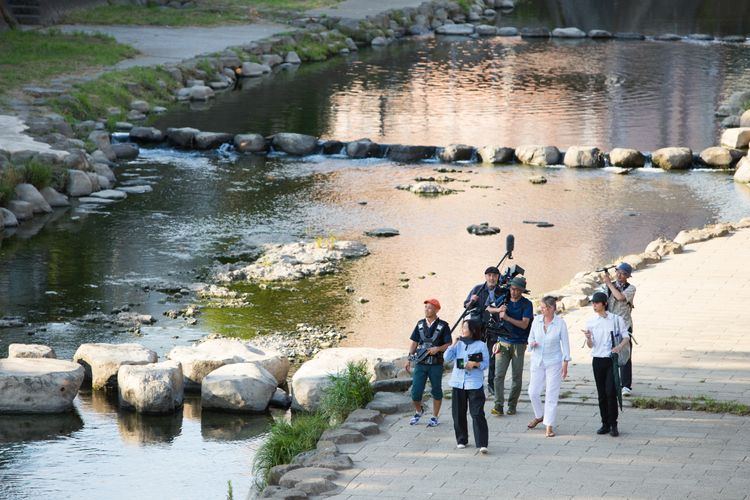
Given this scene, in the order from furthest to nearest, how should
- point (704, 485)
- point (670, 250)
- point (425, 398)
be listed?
1. point (670, 250)
2. point (425, 398)
3. point (704, 485)

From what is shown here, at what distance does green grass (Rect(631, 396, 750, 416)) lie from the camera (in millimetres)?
14941

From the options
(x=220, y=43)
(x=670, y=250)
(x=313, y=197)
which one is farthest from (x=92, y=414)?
(x=220, y=43)

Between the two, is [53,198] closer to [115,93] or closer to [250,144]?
[250,144]

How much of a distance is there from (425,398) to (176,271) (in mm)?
9727

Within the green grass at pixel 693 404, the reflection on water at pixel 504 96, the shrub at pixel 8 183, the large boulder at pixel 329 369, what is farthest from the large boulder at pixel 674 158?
the green grass at pixel 693 404

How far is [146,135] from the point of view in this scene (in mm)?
36375

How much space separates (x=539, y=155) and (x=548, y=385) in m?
20.6

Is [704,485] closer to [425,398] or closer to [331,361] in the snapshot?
[425,398]

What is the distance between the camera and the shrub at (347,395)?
15.5 m

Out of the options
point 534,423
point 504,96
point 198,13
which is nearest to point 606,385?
point 534,423

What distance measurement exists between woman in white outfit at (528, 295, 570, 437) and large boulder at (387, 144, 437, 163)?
20768 millimetres

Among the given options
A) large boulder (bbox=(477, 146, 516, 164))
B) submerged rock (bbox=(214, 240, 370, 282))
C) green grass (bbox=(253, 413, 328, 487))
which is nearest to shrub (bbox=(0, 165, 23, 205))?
submerged rock (bbox=(214, 240, 370, 282))

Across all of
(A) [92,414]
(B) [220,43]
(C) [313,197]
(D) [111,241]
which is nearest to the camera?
(A) [92,414]

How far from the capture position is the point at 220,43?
51250mm
